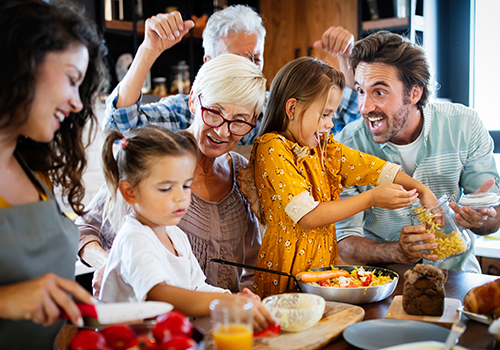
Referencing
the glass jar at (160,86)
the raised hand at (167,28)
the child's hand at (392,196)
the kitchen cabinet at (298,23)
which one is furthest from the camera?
the kitchen cabinet at (298,23)

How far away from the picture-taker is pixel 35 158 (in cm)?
108

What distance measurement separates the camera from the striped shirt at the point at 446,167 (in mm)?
2041

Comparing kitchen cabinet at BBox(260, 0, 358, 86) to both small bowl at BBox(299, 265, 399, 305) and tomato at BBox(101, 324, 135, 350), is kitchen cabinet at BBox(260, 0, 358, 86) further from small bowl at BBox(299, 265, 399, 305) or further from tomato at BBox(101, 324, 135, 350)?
tomato at BBox(101, 324, 135, 350)

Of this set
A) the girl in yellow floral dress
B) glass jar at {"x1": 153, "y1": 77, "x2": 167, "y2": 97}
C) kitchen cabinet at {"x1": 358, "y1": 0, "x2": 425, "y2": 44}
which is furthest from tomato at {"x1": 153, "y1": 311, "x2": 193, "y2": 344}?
kitchen cabinet at {"x1": 358, "y1": 0, "x2": 425, "y2": 44}

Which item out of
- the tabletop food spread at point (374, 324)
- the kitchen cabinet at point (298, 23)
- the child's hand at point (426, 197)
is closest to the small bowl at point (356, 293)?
the tabletop food spread at point (374, 324)

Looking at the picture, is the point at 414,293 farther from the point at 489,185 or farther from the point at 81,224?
the point at 81,224

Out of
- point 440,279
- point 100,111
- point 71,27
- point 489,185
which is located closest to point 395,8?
point 489,185

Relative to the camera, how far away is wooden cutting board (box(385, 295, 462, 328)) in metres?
1.08

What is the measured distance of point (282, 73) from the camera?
163cm

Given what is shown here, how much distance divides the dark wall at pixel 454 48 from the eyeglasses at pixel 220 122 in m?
2.75

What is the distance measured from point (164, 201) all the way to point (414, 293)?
676 mm

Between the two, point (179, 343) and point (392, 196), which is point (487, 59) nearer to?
point (392, 196)

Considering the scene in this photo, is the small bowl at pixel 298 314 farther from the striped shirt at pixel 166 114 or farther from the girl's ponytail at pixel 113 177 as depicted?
the striped shirt at pixel 166 114

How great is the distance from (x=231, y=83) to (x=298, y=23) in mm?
2636
